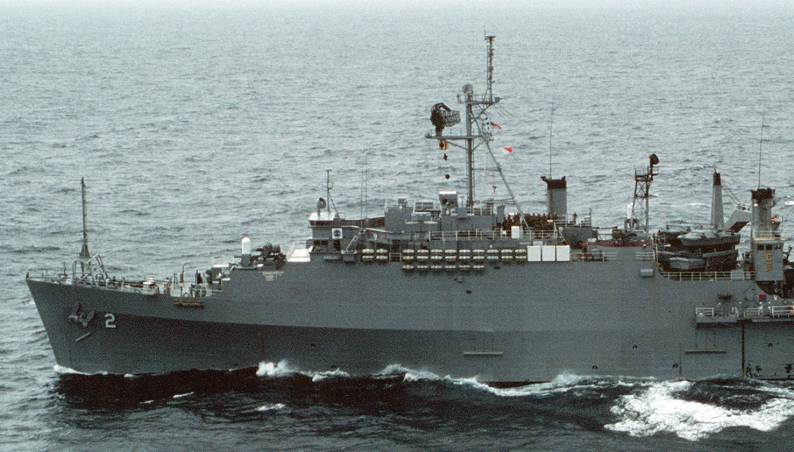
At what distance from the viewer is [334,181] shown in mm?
73000

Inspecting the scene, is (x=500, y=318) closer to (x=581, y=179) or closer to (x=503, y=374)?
(x=503, y=374)

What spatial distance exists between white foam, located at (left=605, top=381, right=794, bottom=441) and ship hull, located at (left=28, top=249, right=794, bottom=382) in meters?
1.74

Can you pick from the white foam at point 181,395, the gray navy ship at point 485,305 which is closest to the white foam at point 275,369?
the gray navy ship at point 485,305

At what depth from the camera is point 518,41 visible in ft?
634

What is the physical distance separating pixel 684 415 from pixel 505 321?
6448 mm

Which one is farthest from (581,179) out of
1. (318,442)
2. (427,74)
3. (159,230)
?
(427,74)

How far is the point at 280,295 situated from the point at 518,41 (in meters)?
154

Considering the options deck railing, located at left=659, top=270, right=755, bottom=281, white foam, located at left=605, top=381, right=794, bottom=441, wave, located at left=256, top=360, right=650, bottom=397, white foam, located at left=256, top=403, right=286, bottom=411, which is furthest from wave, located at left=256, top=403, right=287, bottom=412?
deck railing, located at left=659, top=270, right=755, bottom=281

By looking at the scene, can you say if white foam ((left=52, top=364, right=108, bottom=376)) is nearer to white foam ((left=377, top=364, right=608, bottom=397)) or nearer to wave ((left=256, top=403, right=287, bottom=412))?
wave ((left=256, top=403, right=287, bottom=412))

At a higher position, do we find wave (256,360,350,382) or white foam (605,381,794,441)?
wave (256,360,350,382)

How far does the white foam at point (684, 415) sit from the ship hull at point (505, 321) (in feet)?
5.71

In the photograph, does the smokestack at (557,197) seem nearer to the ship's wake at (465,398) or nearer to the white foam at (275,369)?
the ship's wake at (465,398)

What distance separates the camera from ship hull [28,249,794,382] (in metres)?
42.9

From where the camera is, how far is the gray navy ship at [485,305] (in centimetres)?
4294
